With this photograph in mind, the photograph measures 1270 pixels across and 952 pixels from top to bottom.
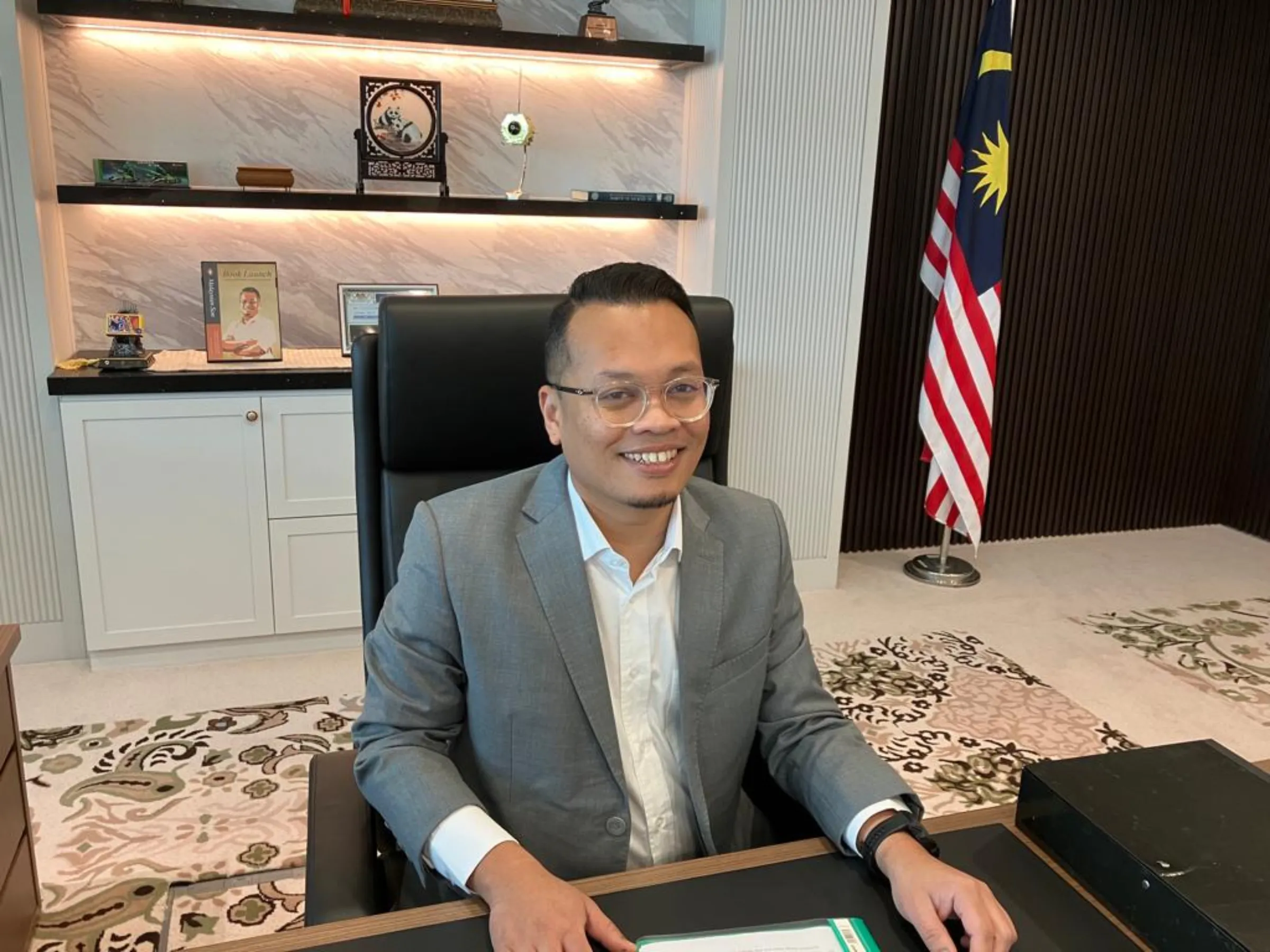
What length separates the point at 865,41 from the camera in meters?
3.26

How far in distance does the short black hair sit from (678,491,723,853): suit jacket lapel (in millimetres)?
274

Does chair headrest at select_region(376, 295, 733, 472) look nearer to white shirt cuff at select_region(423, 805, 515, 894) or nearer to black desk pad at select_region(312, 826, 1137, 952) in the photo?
white shirt cuff at select_region(423, 805, 515, 894)

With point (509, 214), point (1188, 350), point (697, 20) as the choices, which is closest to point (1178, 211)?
point (1188, 350)

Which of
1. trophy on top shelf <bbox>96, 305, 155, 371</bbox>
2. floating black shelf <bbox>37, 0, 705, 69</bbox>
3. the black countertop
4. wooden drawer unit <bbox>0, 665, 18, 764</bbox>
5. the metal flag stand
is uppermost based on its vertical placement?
floating black shelf <bbox>37, 0, 705, 69</bbox>

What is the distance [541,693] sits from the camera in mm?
1142

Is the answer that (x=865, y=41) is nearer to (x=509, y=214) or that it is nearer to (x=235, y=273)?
(x=509, y=214)

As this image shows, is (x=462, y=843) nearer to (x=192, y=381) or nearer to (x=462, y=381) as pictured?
(x=462, y=381)

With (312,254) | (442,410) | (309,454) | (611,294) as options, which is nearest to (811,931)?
(611,294)

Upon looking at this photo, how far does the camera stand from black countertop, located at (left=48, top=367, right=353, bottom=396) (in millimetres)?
2664

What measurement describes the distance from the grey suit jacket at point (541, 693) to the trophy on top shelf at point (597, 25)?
2.33 metres

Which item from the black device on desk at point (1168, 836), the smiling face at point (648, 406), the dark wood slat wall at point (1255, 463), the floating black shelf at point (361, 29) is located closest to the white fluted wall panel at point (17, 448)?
the floating black shelf at point (361, 29)

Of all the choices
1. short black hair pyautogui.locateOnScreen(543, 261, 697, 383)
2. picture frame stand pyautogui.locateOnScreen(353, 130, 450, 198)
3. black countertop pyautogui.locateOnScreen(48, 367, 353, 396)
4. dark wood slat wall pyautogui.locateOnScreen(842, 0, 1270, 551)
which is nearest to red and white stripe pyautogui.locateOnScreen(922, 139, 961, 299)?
dark wood slat wall pyautogui.locateOnScreen(842, 0, 1270, 551)

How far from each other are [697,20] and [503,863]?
10.0 feet

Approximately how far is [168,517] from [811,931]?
95.7 inches
